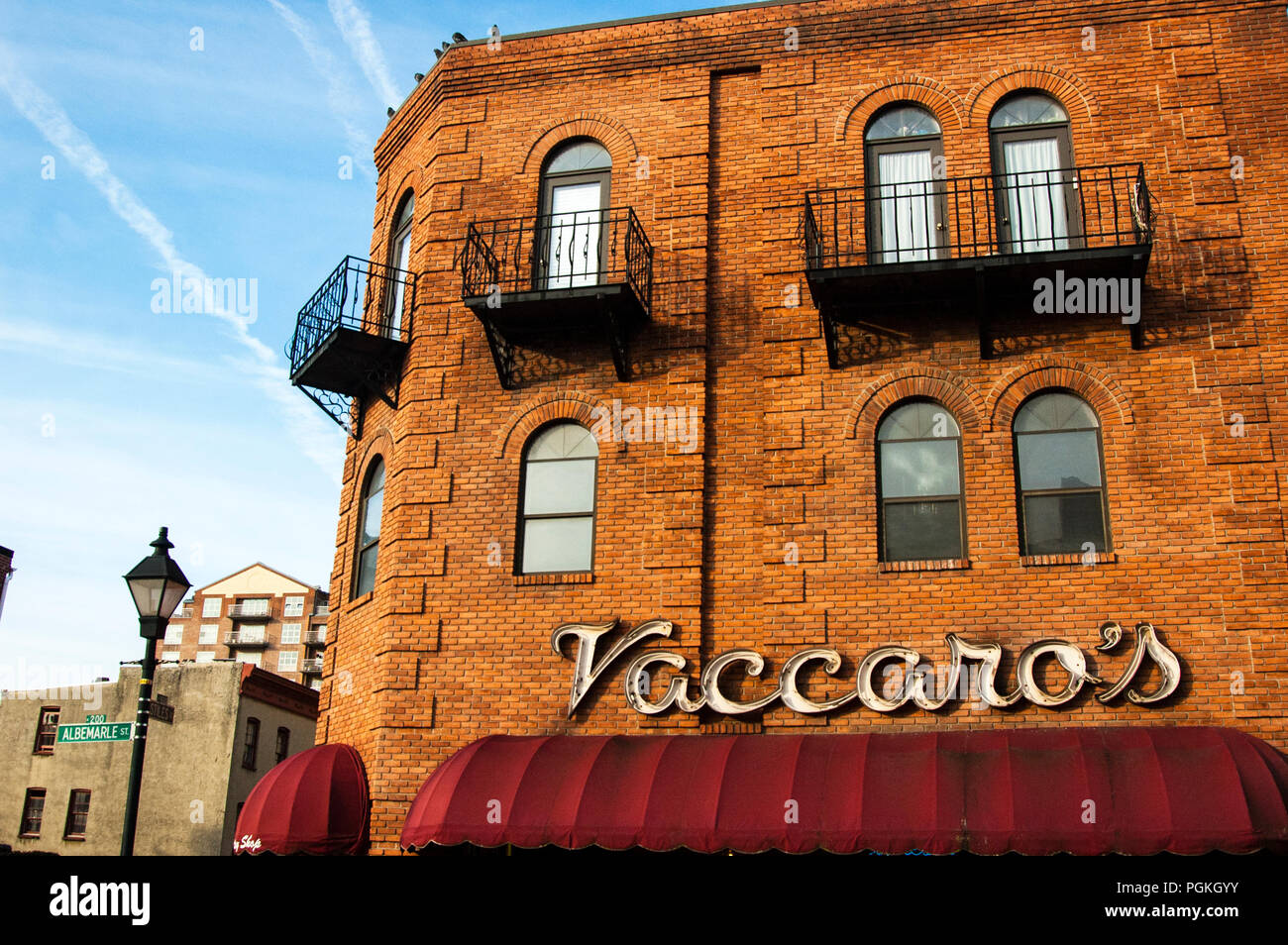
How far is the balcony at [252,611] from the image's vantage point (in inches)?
4050

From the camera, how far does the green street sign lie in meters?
12.2

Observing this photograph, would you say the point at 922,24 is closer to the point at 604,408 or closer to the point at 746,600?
the point at 604,408

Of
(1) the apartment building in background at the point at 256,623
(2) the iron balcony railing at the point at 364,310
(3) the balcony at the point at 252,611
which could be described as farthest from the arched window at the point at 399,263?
(3) the balcony at the point at 252,611

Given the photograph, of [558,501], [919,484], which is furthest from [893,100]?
[558,501]

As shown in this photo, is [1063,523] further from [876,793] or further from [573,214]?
[573,214]

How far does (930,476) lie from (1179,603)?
2.87 m

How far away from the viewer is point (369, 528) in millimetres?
16000

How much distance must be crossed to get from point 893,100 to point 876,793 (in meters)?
8.66

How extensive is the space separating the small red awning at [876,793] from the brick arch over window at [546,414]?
3.80m

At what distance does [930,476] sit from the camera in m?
13.5

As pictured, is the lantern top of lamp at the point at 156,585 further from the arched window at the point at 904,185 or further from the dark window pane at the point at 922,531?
the arched window at the point at 904,185

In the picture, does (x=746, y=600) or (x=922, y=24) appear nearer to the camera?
(x=746, y=600)
